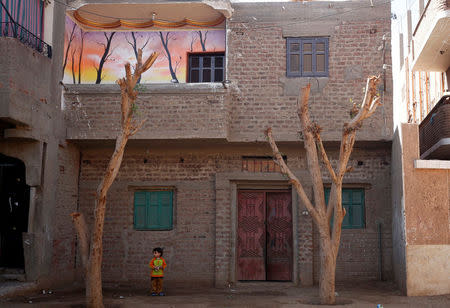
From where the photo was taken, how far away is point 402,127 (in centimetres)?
1122

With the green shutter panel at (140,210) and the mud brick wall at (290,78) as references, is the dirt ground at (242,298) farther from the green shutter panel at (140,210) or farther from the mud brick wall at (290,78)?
the mud brick wall at (290,78)

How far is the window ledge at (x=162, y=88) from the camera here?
12.6 metres

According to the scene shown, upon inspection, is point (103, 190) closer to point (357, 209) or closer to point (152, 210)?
point (152, 210)

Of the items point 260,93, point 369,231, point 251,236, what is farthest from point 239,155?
point 369,231

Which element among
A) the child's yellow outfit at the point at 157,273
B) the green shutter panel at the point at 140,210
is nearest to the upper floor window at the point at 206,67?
the green shutter panel at the point at 140,210

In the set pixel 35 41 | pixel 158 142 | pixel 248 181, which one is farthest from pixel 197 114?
pixel 35 41

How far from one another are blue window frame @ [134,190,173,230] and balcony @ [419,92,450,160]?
6.09 metres

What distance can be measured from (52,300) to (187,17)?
7348mm

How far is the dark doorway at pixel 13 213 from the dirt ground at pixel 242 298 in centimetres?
125

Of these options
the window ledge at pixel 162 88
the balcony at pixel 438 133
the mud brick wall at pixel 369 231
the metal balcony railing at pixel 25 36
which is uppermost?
the metal balcony railing at pixel 25 36

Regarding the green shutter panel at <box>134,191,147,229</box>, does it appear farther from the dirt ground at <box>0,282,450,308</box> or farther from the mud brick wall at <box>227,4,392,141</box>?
the mud brick wall at <box>227,4,392,141</box>

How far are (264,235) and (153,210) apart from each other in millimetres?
2699

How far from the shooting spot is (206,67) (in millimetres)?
14422

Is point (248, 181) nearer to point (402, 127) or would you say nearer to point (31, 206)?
point (402, 127)
